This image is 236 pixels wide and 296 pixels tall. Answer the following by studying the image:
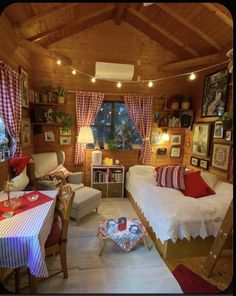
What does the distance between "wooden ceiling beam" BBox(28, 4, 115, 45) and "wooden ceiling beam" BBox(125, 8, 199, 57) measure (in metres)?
0.33

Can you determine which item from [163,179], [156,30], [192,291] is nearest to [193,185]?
[163,179]

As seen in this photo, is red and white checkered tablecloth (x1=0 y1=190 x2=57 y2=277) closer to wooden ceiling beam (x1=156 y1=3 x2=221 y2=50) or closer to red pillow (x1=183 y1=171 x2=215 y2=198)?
red pillow (x1=183 y1=171 x2=215 y2=198)

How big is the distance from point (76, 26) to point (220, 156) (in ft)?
11.0

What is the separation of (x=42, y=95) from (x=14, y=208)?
2.50m

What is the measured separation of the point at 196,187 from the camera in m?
2.75

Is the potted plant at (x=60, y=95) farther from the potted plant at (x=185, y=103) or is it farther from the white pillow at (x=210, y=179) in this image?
the white pillow at (x=210, y=179)

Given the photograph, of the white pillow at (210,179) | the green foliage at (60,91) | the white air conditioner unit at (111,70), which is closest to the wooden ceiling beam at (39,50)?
the green foliage at (60,91)

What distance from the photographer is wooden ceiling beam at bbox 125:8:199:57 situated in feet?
11.1

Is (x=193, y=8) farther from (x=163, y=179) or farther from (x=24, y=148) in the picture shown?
(x=24, y=148)

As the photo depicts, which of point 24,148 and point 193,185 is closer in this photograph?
point 193,185

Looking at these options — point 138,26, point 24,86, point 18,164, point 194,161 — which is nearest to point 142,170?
point 194,161

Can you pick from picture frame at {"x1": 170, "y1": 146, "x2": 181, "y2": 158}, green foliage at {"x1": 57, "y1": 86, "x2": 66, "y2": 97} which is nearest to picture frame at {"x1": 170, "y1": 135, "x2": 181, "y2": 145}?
picture frame at {"x1": 170, "y1": 146, "x2": 181, "y2": 158}

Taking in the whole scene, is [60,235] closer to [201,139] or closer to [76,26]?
[201,139]

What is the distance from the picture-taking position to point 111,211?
10.8 feet
